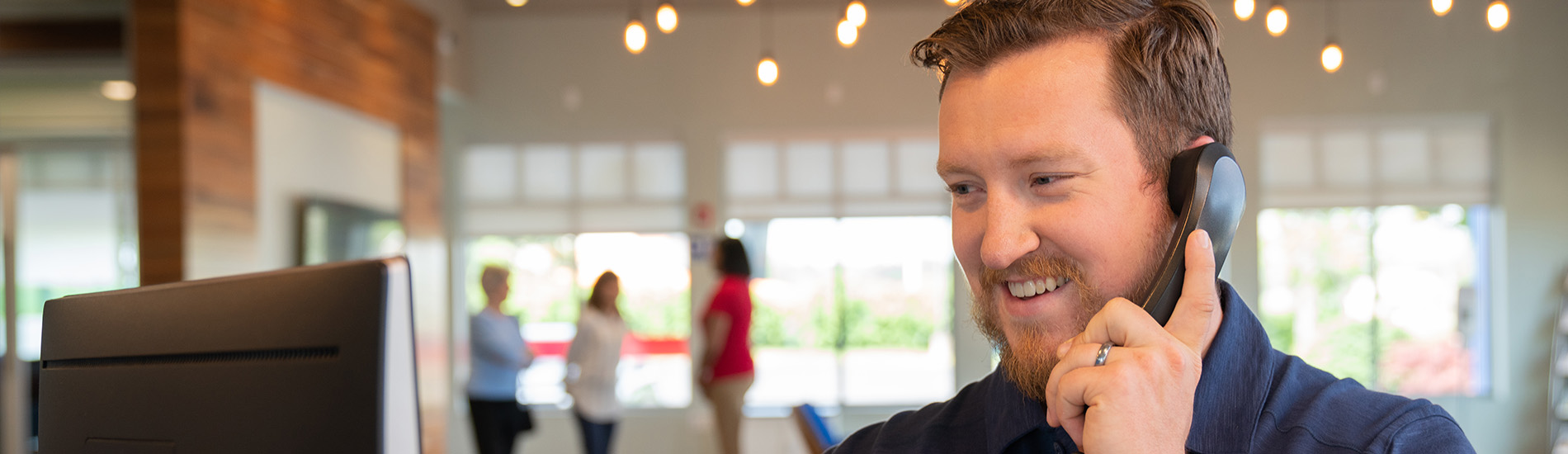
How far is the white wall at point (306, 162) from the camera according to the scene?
5.45 meters

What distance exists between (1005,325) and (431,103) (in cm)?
697

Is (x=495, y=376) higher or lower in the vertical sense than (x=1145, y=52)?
lower

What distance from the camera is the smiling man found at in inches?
35.3

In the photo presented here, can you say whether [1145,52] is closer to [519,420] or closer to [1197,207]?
[1197,207]

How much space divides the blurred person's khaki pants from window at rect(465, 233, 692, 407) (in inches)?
97.5

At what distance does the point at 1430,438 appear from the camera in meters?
0.88

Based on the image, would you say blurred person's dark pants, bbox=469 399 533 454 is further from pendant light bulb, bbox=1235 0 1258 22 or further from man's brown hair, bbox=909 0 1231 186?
man's brown hair, bbox=909 0 1231 186

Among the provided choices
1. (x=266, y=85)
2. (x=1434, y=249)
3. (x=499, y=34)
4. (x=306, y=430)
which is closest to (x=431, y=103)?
(x=499, y=34)

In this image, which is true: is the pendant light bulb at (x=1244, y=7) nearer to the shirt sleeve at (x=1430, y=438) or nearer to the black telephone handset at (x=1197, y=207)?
the black telephone handset at (x=1197, y=207)

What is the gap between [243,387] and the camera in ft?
2.51

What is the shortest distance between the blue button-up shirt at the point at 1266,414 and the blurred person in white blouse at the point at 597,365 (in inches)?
176

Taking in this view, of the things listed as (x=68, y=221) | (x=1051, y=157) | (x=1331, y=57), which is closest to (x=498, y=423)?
(x=68, y=221)

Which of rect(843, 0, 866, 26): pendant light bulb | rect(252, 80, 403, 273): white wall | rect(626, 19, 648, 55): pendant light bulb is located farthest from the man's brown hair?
rect(252, 80, 403, 273): white wall

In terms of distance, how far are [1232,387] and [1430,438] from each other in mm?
160
